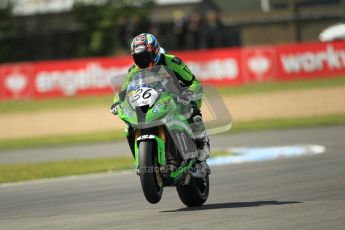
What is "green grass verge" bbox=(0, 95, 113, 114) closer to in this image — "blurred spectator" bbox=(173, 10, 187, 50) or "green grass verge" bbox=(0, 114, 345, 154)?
"blurred spectator" bbox=(173, 10, 187, 50)

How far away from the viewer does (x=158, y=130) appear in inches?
319

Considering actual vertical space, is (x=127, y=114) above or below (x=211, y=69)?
below

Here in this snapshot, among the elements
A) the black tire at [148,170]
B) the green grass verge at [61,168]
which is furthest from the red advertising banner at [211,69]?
the black tire at [148,170]

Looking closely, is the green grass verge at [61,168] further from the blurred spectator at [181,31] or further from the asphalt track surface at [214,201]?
the blurred spectator at [181,31]

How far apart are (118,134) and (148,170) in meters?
13.6

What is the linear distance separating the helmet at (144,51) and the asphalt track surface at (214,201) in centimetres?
140

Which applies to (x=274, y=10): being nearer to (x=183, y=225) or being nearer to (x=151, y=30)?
(x=151, y=30)

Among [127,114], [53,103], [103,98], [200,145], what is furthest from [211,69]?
[127,114]

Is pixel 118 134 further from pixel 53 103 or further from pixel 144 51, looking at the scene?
pixel 144 51

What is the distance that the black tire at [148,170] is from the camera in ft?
25.6

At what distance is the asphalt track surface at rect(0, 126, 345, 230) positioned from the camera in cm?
740

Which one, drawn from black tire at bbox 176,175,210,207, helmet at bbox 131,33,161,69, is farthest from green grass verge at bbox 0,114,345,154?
helmet at bbox 131,33,161,69

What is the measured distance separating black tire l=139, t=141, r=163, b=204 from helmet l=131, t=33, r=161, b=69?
2.76ft

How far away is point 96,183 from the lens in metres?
11.9
